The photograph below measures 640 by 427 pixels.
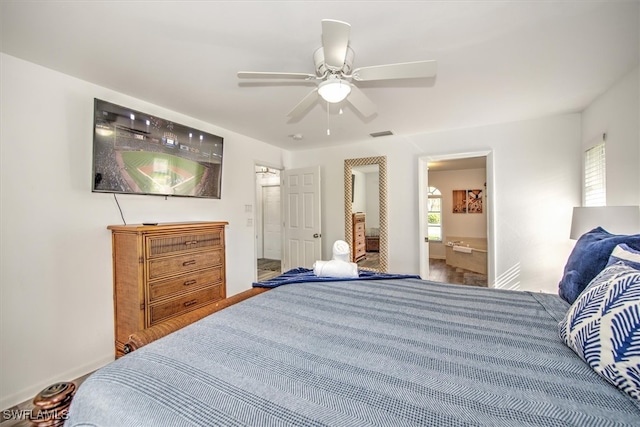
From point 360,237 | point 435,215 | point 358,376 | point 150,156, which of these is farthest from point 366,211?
point 358,376

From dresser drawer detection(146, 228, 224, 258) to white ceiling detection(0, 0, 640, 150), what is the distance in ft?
4.41

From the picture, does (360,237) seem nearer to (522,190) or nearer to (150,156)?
(522,190)

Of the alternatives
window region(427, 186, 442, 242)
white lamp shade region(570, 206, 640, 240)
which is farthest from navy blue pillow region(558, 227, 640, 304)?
window region(427, 186, 442, 242)

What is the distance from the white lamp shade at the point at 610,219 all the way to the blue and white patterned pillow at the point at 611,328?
123 cm

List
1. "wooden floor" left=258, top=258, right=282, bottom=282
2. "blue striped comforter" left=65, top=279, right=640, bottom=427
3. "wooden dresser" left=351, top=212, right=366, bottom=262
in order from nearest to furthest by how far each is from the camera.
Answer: "blue striped comforter" left=65, top=279, right=640, bottom=427 < "wooden floor" left=258, top=258, right=282, bottom=282 < "wooden dresser" left=351, top=212, right=366, bottom=262

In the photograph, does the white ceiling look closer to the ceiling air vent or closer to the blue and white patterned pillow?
the ceiling air vent

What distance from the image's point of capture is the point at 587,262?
1.38 metres

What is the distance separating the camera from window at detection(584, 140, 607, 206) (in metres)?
2.46

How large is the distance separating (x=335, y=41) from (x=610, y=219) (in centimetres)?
244

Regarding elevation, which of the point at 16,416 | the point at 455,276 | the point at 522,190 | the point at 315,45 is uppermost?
the point at 315,45

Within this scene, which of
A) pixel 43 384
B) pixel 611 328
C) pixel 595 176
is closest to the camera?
pixel 611 328

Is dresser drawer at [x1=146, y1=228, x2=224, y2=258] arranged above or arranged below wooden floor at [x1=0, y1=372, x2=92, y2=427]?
above

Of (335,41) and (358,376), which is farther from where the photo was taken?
(335,41)

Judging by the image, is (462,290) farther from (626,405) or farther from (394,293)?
(626,405)
